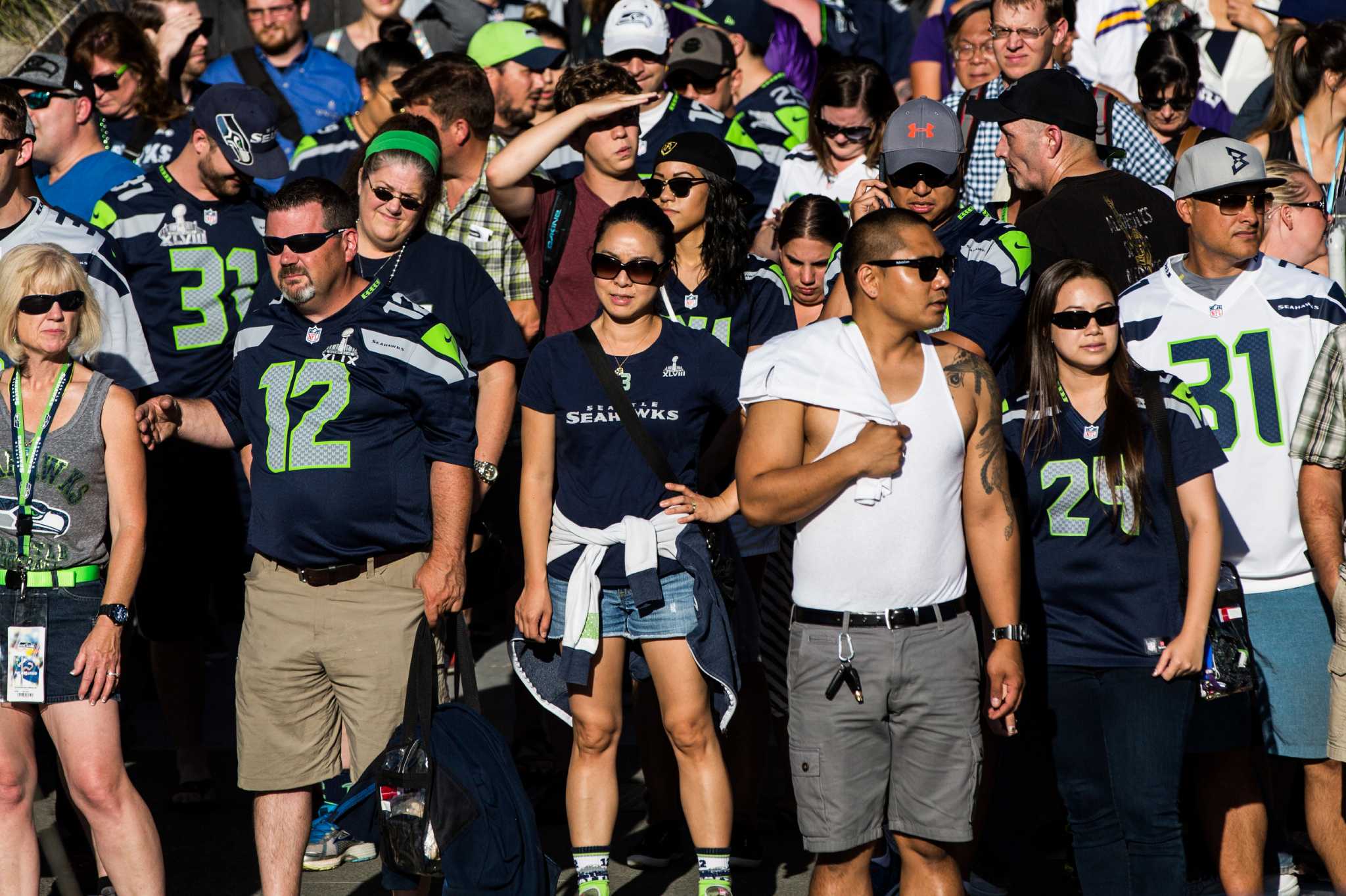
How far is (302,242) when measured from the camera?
198 inches

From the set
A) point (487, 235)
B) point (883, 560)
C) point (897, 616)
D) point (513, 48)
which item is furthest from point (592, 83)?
point (897, 616)

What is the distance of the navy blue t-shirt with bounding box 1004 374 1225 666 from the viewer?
4801 millimetres

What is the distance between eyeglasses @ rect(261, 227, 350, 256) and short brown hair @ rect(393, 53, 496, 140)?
191 centimetres

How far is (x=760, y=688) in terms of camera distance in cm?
595

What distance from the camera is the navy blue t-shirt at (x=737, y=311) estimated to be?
599 cm

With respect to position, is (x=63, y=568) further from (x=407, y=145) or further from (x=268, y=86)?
(x=268, y=86)

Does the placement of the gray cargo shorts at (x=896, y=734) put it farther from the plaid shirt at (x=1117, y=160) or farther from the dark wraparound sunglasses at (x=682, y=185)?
the plaid shirt at (x=1117, y=160)

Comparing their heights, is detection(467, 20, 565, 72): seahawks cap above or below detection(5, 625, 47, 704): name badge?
above

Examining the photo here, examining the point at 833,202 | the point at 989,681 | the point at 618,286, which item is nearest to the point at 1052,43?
the point at 833,202

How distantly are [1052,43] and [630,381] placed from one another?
3125 millimetres

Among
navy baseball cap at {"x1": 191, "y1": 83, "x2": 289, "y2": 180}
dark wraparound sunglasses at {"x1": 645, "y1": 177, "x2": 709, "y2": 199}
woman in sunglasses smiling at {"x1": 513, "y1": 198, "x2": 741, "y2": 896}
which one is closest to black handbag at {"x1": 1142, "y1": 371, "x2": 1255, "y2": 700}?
woman in sunglasses smiling at {"x1": 513, "y1": 198, "x2": 741, "y2": 896}

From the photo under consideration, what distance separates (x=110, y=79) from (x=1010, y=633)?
19.6 feet

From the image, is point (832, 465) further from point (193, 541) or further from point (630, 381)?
point (193, 541)

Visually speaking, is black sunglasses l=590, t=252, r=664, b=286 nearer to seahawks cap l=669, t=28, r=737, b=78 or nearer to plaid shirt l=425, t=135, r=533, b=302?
plaid shirt l=425, t=135, r=533, b=302
